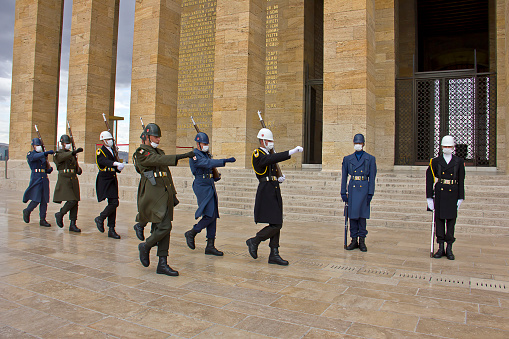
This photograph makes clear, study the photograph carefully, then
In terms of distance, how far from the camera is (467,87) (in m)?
14.1

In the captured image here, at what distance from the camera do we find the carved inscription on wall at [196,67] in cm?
1848

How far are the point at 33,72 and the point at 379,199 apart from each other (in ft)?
52.2

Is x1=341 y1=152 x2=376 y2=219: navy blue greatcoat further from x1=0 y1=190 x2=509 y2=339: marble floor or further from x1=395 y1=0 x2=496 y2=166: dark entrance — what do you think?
x1=395 y1=0 x2=496 y2=166: dark entrance

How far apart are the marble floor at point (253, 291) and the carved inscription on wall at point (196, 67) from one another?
493 inches

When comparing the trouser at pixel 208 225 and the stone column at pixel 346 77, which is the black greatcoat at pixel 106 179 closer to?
the trouser at pixel 208 225

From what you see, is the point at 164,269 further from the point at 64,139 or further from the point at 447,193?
the point at 64,139

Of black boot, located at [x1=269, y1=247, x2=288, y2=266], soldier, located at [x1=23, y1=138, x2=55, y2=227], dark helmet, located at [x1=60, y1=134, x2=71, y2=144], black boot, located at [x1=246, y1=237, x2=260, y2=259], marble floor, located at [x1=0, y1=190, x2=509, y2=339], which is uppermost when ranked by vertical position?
dark helmet, located at [x1=60, y1=134, x2=71, y2=144]

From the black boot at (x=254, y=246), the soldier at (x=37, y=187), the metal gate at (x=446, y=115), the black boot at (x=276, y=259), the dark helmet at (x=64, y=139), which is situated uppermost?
the metal gate at (x=446, y=115)

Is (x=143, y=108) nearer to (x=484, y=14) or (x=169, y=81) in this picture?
(x=169, y=81)

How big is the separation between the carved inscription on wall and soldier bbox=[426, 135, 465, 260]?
13.5 m

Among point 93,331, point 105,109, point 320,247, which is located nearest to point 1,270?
point 93,331

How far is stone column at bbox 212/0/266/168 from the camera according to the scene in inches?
504

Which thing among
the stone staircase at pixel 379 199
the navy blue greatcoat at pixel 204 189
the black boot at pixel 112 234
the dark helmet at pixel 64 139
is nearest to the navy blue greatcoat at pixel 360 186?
the navy blue greatcoat at pixel 204 189

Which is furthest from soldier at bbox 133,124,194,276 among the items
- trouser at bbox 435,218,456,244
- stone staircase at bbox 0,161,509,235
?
stone staircase at bbox 0,161,509,235
